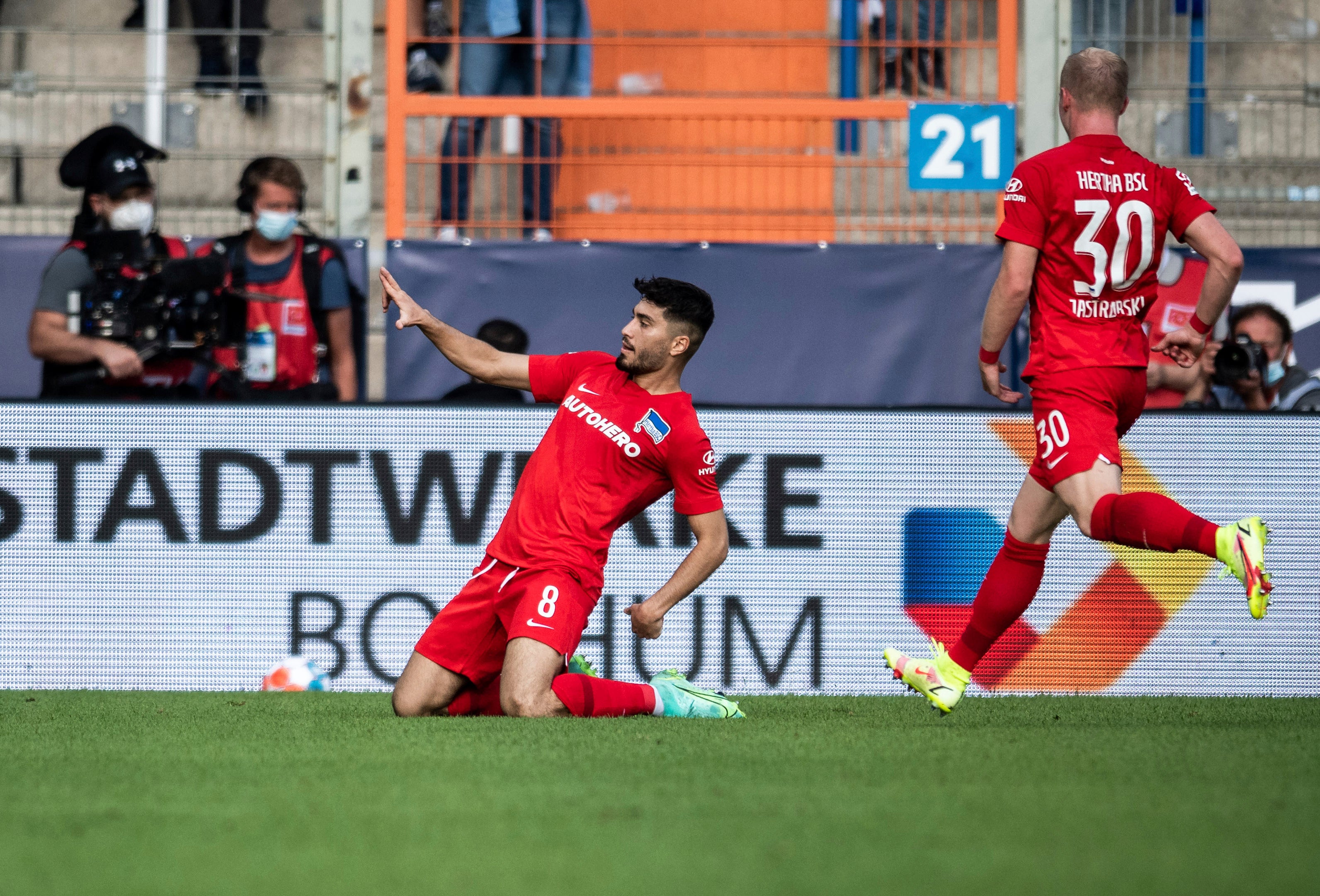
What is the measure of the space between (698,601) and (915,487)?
100 centimetres

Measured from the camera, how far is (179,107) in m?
8.49

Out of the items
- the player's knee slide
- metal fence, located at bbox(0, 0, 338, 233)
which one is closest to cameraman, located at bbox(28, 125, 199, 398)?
metal fence, located at bbox(0, 0, 338, 233)

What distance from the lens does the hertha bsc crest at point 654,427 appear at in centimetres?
517

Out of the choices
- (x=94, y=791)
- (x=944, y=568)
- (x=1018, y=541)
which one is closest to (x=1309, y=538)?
(x=944, y=568)

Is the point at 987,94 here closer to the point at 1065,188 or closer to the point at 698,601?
the point at 698,601

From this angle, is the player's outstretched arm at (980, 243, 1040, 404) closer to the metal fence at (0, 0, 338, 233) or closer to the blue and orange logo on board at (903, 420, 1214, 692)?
the blue and orange logo on board at (903, 420, 1214, 692)

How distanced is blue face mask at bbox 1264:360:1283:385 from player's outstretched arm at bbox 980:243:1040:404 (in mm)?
3681

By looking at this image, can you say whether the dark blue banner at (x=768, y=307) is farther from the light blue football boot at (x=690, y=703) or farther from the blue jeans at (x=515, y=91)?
the light blue football boot at (x=690, y=703)

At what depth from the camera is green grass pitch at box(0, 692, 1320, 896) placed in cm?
251

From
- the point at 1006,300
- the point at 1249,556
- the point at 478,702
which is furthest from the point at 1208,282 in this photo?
the point at 478,702

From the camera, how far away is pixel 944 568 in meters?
6.56

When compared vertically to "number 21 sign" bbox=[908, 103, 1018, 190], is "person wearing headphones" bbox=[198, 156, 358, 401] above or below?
below

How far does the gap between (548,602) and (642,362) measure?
82cm

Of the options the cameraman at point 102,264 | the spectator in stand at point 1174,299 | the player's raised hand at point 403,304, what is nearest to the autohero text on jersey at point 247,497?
the cameraman at point 102,264
